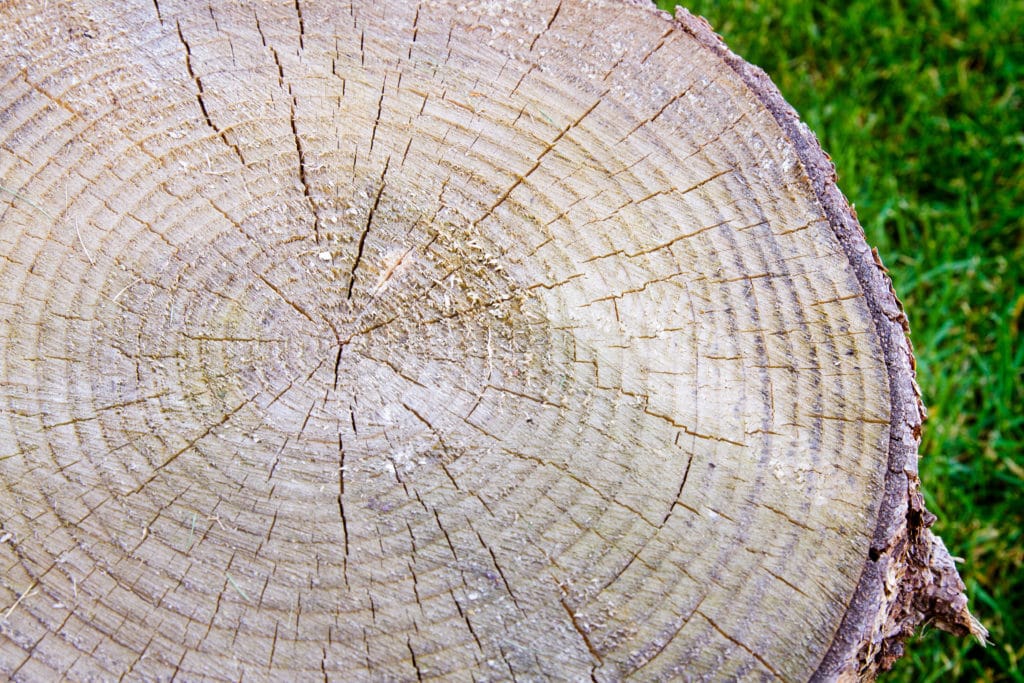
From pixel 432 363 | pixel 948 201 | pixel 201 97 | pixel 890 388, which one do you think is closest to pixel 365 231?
pixel 432 363

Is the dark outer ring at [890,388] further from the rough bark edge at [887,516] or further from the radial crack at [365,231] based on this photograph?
the radial crack at [365,231]

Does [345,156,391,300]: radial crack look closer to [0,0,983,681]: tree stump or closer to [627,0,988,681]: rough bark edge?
[0,0,983,681]: tree stump

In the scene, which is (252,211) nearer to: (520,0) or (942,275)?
(520,0)

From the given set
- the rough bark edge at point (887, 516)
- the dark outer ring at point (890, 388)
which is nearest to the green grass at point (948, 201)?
the rough bark edge at point (887, 516)

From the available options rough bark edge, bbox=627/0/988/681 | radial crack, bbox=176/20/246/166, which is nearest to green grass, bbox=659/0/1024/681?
rough bark edge, bbox=627/0/988/681

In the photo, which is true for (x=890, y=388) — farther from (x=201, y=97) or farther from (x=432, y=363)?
(x=201, y=97)

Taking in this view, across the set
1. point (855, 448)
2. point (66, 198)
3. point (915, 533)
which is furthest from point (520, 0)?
point (915, 533)
